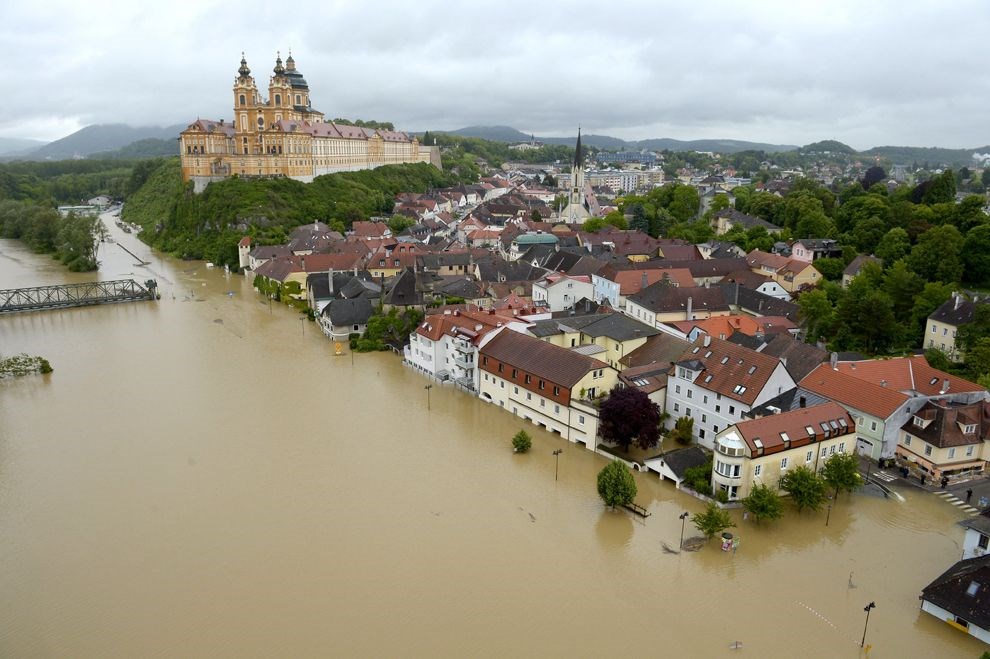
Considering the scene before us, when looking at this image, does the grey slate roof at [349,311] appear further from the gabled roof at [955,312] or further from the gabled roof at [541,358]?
the gabled roof at [955,312]

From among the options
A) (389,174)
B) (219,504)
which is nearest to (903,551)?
(219,504)

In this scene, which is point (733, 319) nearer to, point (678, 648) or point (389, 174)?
point (678, 648)

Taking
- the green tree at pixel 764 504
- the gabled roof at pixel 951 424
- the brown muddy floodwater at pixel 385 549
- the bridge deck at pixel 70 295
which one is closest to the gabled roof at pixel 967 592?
the brown muddy floodwater at pixel 385 549

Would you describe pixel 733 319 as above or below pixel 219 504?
above

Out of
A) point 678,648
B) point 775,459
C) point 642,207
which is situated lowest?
point 678,648

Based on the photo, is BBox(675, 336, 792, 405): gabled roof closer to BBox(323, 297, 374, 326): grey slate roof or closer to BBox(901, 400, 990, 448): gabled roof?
BBox(901, 400, 990, 448): gabled roof

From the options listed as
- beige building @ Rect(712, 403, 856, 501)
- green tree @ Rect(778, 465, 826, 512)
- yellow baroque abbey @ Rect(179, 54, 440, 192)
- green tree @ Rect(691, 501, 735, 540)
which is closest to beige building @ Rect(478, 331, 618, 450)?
beige building @ Rect(712, 403, 856, 501)

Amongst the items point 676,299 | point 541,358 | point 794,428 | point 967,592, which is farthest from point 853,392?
point 676,299
